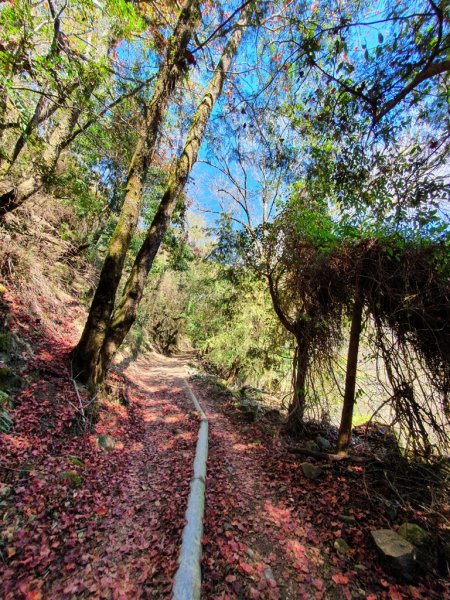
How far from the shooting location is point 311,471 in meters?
4.48

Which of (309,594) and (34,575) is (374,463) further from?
(34,575)

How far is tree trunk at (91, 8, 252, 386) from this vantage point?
20.7 feet

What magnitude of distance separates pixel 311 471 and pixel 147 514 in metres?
2.45

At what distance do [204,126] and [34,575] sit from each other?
8.48 m

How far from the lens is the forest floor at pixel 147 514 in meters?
2.61

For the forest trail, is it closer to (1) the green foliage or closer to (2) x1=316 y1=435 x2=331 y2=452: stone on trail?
(2) x1=316 y1=435 x2=331 y2=452: stone on trail

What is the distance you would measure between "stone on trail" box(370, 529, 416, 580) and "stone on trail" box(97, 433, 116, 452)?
394 cm

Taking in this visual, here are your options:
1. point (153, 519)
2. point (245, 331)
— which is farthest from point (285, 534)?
point (245, 331)

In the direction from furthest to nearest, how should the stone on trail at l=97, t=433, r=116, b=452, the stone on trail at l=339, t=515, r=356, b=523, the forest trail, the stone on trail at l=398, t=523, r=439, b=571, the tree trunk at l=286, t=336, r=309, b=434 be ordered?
the tree trunk at l=286, t=336, r=309, b=434, the stone on trail at l=97, t=433, r=116, b=452, the stone on trail at l=339, t=515, r=356, b=523, the stone on trail at l=398, t=523, r=439, b=571, the forest trail

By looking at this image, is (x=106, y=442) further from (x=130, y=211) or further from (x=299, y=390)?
(x=130, y=211)

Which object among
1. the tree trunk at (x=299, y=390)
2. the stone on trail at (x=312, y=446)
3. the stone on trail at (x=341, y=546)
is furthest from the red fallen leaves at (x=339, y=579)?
the tree trunk at (x=299, y=390)

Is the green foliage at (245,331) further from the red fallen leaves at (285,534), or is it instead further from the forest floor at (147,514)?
the forest floor at (147,514)

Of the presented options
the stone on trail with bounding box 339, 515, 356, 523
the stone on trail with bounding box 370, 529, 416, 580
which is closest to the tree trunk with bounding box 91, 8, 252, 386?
the stone on trail with bounding box 339, 515, 356, 523

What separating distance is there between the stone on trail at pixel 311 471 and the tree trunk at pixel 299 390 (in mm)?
1279
